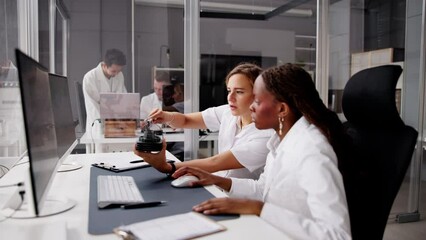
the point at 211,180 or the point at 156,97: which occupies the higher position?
the point at 156,97

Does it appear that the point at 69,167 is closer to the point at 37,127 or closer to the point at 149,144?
the point at 149,144

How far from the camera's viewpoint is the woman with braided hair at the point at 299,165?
0.95 metres

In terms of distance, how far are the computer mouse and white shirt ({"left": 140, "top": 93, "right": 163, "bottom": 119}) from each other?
5.96 feet

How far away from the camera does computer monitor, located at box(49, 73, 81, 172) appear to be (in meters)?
1.39

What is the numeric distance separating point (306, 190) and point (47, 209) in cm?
82

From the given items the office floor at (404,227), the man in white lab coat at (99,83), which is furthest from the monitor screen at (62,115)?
the office floor at (404,227)

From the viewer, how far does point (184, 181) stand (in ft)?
4.78

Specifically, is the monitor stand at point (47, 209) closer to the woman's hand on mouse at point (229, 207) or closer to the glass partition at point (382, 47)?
the woman's hand on mouse at point (229, 207)

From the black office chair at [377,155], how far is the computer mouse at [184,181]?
1.97ft

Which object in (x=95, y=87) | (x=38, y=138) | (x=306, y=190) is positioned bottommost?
(x=306, y=190)

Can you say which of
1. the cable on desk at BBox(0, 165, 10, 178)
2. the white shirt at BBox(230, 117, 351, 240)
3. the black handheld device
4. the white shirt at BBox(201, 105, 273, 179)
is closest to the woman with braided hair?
the white shirt at BBox(230, 117, 351, 240)

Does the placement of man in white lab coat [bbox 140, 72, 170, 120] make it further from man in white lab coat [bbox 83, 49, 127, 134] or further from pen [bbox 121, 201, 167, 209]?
pen [bbox 121, 201, 167, 209]

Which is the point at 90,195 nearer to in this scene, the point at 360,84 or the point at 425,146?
the point at 360,84

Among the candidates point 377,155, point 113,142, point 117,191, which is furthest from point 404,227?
point 117,191
